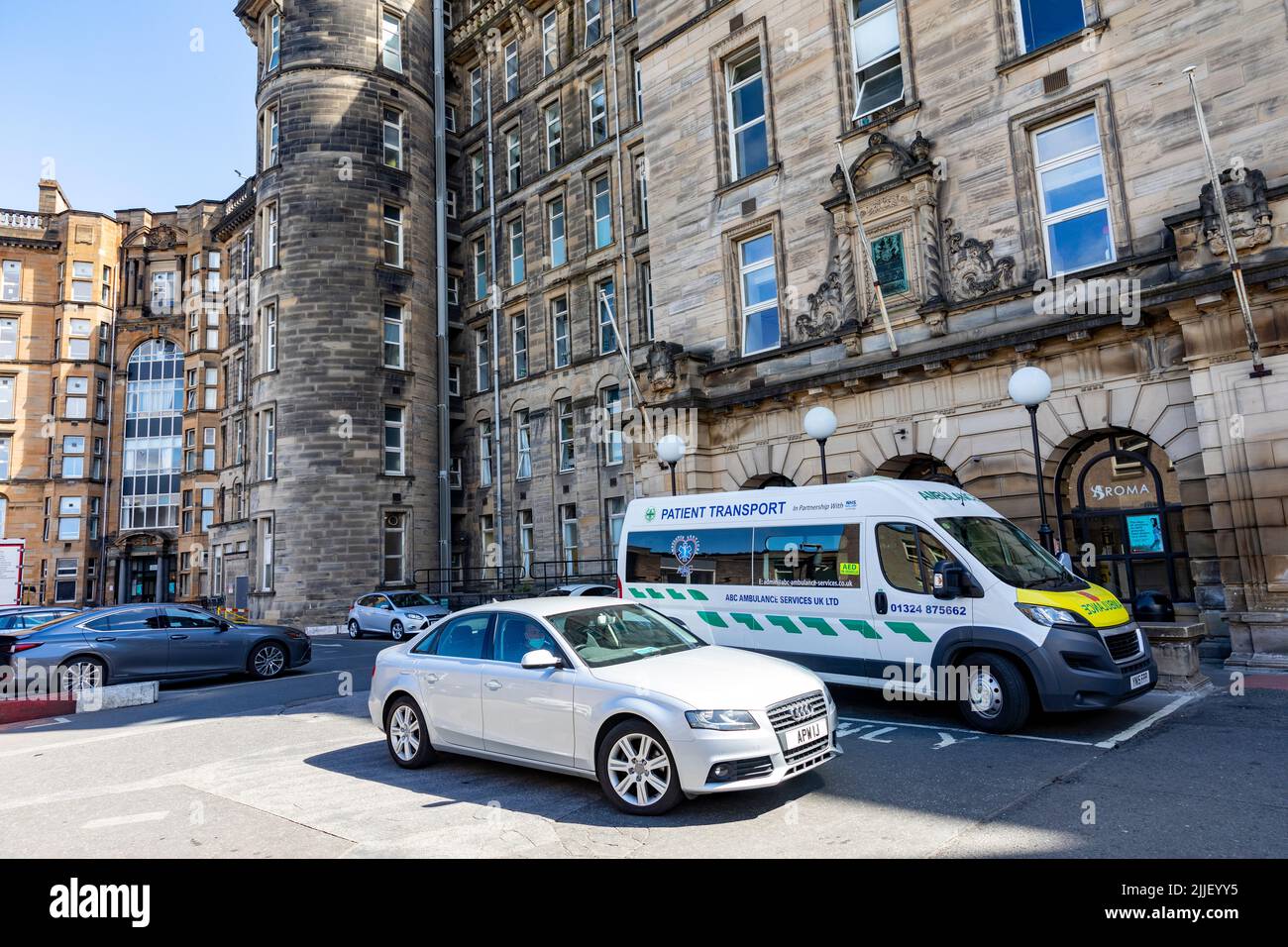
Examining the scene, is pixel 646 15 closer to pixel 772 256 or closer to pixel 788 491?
pixel 772 256

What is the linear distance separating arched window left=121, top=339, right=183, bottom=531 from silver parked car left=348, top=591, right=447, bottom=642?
35.4 metres

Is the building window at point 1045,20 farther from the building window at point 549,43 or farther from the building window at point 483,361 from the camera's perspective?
the building window at point 483,361

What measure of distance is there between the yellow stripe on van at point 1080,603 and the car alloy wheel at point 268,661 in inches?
523

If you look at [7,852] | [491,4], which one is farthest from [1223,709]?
[491,4]

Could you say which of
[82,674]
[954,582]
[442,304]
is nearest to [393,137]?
[442,304]

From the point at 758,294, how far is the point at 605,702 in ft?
48.3

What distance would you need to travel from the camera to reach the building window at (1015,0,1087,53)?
14484mm

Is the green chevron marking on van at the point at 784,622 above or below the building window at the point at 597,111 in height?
below

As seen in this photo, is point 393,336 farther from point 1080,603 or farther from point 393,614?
point 1080,603

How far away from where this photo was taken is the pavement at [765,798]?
504 centimetres

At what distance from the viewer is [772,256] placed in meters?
18.7

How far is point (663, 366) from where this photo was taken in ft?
63.7

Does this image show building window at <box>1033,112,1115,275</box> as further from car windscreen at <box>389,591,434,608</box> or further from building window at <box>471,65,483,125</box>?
building window at <box>471,65,483,125</box>

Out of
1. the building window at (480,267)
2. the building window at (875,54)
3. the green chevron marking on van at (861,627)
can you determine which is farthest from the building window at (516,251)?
the green chevron marking on van at (861,627)
